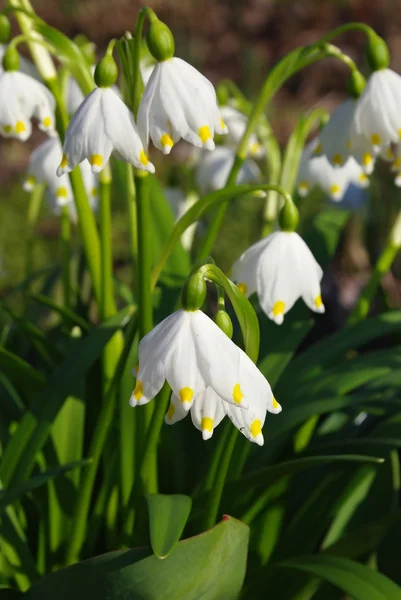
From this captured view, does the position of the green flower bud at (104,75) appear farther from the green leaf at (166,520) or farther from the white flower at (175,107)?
the green leaf at (166,520)

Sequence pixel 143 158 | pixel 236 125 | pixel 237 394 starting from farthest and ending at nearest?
pixel 236 125, pixel 143 158, pixel 237 394

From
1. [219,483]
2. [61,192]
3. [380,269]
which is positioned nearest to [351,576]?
[219,483]

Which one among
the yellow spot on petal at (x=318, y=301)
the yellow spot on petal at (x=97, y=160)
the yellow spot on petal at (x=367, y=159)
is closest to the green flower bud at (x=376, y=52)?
the yellow spot on petal at (x=367, y=159)

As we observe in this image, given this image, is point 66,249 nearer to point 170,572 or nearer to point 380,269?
point 380,269

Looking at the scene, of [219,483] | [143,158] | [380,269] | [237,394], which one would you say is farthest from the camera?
[380,269]

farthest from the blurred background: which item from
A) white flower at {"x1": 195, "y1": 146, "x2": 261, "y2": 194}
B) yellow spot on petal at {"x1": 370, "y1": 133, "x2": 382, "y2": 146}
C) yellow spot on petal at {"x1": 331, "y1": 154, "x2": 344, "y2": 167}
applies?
yellow spot on petal at {"x1": 370, "y1": 133, "x2": 382, "y2": 146}

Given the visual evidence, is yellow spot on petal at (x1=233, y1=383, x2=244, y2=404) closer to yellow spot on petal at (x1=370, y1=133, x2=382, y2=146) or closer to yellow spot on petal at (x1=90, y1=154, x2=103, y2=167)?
yellow spot on petal at (x1=90, y1=154, x2=103, y2=167)
